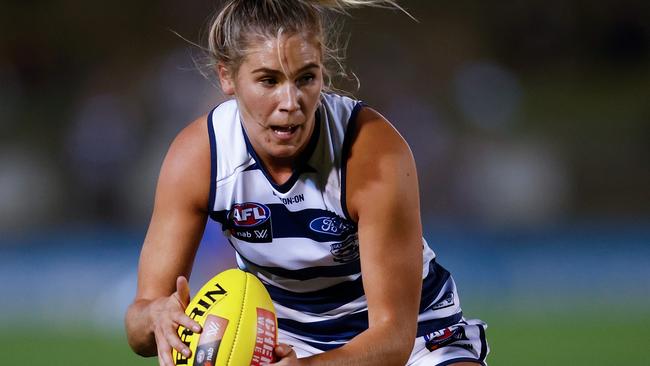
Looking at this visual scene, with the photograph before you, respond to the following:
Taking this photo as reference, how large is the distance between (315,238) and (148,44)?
913cm

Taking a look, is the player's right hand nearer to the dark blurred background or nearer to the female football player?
the female football player

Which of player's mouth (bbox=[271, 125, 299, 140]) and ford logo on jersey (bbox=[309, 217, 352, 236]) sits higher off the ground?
player's mouth (bbox=[271, 125, 299, 140])

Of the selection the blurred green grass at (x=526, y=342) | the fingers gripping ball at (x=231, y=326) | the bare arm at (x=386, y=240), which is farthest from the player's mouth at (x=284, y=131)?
the blurred green grass at (x=526, y=342)

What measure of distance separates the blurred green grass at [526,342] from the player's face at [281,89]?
3519 millimetres

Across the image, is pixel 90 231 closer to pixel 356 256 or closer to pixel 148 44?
pixel 148 44

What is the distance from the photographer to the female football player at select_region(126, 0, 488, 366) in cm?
335

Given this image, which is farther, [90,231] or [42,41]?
[42,41]

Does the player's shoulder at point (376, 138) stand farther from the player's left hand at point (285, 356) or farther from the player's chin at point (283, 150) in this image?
the player's left hand at point (285, 356)

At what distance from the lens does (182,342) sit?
3113 millimetres

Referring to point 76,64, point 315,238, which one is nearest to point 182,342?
point 315,238

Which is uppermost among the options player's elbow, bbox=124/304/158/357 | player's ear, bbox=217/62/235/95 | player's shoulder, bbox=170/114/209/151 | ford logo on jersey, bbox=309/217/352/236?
player's ear, bbox=217/62/235/95

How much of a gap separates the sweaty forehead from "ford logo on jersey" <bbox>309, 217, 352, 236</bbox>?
1.94 ft

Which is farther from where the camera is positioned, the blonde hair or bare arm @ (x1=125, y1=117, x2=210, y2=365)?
bare arm @ (x1=125, y1=117, x2=210, y2=365)

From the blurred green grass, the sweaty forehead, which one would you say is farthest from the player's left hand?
the blurred green grass
